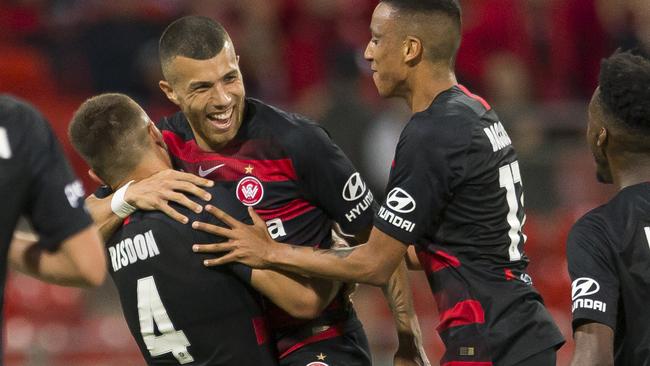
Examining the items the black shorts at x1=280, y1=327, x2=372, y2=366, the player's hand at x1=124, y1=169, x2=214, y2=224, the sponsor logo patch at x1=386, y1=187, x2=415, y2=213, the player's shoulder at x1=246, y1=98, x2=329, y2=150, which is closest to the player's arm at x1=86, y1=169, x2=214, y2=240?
the player's hand at x1=124, y1=169, x2=214, y2=224

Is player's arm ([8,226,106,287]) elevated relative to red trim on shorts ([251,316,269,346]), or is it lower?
elevated

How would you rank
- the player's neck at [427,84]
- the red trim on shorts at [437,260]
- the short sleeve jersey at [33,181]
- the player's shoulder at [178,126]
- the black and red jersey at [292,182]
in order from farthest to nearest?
the player's shoulder at [178,126] < the black and red jersey at [292,182] < the player's neck at [427,84] < the red trim on shorts at [437,260] < the short sleeve jersey at [33,181]

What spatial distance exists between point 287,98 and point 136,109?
5501mm

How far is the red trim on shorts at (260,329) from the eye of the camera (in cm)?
443

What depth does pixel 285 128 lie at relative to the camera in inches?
186

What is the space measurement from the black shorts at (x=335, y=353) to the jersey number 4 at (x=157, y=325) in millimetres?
461

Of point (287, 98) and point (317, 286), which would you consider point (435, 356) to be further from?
point (317, 286)

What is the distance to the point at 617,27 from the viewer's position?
33.0 ft

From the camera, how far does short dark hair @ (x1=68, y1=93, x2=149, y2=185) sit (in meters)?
4.48

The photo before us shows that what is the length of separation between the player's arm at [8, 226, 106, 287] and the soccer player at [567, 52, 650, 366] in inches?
65.3

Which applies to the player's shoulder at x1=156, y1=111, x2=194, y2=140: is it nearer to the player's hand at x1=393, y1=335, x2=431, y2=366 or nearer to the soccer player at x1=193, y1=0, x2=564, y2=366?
the soccer player at x1=193, y1=0, x2=564, y2=366

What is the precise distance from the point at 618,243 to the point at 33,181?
1.98 metres

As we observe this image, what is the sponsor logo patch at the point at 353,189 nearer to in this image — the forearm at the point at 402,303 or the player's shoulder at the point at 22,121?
the forearm at the point at 402,303

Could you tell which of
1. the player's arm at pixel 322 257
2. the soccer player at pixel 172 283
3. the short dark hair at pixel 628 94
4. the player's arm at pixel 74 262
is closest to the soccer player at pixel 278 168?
the soccer player at pixel 172 283
